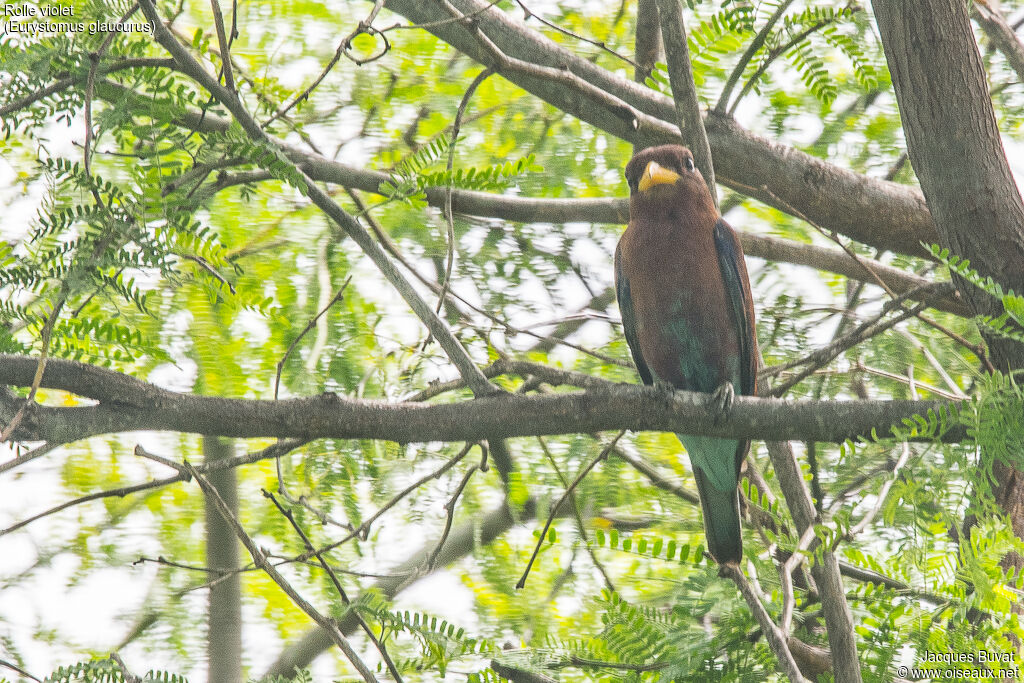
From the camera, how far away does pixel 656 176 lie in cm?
344

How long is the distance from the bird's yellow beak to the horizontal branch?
110cm

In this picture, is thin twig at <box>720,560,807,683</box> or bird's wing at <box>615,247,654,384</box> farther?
bird's wing at <box>615,247,654,384</box>

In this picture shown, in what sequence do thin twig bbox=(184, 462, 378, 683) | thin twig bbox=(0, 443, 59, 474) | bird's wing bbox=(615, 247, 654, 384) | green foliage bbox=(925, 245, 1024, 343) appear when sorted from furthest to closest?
bird's wing bbox=(615, 247, 654, 384) < thin twig bbox=(184, 462, 378, 683) < green foliage bbox=(925, 245, 1024, 343) < thin twig bbox=(0, 443, 59, 474)

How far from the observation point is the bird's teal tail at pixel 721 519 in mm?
3100

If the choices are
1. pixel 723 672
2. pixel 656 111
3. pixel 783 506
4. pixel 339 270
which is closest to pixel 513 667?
pixel 723 672

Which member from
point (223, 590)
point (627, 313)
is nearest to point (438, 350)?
point (627, 313)

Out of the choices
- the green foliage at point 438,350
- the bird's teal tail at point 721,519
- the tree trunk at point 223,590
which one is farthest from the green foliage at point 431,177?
the tree trunk at point 223,590

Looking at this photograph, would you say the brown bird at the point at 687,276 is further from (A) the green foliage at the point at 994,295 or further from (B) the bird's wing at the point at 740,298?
(A) the green foliage at the point at 994,295

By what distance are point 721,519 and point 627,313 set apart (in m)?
0.98

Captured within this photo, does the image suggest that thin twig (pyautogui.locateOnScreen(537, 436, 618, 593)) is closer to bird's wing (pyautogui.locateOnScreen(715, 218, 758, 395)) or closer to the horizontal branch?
the horizontal branch

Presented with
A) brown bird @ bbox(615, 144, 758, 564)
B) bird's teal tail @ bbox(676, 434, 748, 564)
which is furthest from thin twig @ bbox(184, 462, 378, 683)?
brown bird @ bbox(615, 144, 758, 564)

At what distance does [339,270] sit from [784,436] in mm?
2215

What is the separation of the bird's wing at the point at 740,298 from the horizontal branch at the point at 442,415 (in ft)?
3.34

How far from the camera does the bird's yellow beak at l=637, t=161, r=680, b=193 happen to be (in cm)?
344
